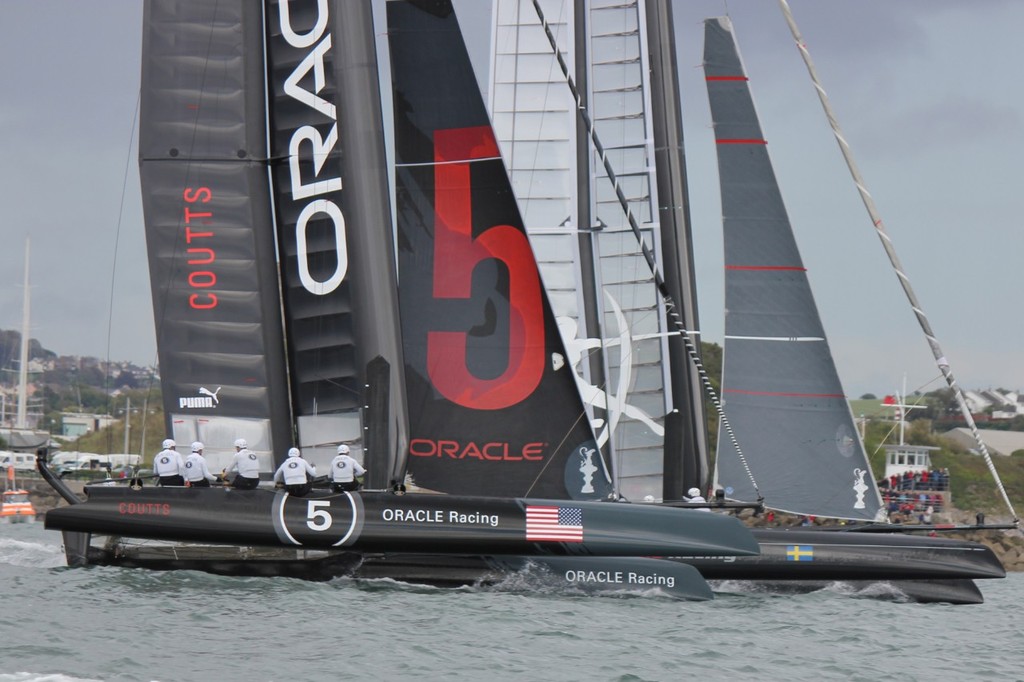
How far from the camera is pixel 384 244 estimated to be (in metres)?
17.6

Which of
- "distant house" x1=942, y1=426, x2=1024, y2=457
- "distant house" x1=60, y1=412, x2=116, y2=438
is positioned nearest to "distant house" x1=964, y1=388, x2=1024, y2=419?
"distant house" x1=942, y1=426, x2=1024, y2=457

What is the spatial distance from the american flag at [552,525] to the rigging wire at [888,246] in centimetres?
433

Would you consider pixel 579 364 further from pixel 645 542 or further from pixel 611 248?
pixel 645 542

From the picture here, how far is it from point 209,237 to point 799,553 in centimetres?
769

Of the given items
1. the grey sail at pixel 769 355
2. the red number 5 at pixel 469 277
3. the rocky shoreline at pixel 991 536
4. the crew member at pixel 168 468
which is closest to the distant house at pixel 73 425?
the rocky shoreline at pixel 991 536

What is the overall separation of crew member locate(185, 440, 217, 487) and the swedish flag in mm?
6612

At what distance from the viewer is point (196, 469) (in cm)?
1614

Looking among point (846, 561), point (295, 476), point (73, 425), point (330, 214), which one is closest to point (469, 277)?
point (330, 214)

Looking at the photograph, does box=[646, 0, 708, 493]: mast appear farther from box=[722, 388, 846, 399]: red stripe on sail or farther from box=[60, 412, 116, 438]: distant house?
box=[60, 412, 116, 438]: distant house

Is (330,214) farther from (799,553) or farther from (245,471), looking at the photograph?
(799,553)

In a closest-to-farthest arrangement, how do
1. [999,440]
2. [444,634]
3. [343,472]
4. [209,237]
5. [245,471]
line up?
[444,634]
[245,471]
[343,472]
[209,237]
[999,440]

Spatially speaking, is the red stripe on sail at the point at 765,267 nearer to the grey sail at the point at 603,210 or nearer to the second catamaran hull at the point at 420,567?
the grey sail at the point at 603,210

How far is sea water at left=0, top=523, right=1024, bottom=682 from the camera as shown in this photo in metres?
11.6

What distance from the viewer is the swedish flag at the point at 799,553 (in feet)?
57.7
